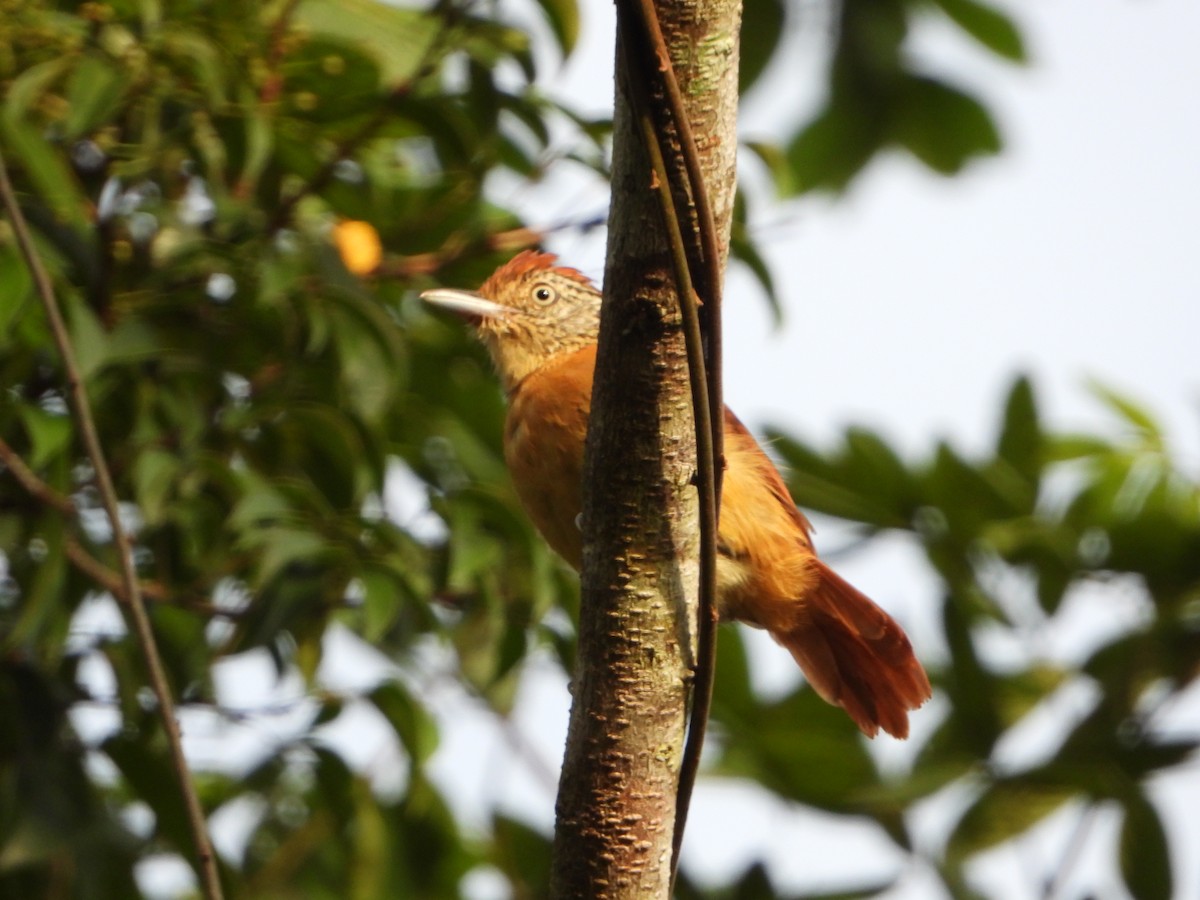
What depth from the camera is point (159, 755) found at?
295cm

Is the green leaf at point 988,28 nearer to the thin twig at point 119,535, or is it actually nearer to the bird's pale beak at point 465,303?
the bird's pale beak at point 465,303

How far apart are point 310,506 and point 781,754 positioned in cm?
133

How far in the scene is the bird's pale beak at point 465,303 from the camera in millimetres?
3104

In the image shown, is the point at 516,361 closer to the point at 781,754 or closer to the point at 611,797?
the point at 781,754

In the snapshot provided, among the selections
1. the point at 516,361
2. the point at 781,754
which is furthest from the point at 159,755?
the point at 781,754

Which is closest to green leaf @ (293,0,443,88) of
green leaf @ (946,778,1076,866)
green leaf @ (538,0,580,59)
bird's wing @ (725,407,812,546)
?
green leaf @ (538,0,580,59)

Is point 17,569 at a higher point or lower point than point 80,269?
lower

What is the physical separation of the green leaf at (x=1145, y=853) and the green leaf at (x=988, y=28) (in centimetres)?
174

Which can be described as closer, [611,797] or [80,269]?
[611,797]

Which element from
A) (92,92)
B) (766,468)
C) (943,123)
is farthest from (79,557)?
(943,123)

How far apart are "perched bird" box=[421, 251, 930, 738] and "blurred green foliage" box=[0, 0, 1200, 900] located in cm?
9

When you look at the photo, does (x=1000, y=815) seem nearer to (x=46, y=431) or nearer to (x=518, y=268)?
(x=518, y=268)

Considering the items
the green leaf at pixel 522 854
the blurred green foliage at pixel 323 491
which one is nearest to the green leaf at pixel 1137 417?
the blurred green foliage at pixel 323 491

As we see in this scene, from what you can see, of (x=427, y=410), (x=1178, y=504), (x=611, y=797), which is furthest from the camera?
(x=1178, y=504)
